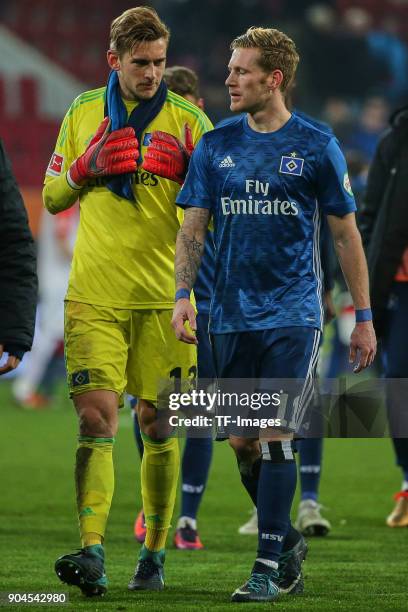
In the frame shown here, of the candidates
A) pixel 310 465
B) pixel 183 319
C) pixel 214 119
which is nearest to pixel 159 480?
pixel 183 319

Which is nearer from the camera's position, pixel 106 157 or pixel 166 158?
pixel 106 157

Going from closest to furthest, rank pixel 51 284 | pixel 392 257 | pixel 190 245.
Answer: pixel 190 245 < pixel 392 257 < pixel 51 284

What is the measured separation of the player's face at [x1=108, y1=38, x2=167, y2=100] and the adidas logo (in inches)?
18.6

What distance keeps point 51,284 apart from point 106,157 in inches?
414

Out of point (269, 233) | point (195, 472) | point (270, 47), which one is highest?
point (270, 47)

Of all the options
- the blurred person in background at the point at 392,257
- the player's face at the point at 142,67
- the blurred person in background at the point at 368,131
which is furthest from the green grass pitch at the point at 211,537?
the blurred person in background at the point at 368,131

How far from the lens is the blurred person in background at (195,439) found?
6148mm

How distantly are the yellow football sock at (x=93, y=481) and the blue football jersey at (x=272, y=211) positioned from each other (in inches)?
23.7

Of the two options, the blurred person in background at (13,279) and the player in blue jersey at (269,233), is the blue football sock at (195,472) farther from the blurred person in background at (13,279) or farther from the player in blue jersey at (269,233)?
the blurred person in background at (13,279)

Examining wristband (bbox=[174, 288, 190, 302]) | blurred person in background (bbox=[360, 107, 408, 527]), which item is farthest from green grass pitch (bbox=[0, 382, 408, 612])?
wristband (bbox=[174, 288, 190, 302])

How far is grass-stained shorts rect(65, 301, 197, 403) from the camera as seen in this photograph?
4.90 m

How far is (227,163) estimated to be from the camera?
15.6ft

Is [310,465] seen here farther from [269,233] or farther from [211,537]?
[269,233]

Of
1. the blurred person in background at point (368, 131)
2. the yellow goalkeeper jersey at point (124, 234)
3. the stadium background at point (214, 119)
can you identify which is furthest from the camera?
the blurred person in background at point (368, 131)
